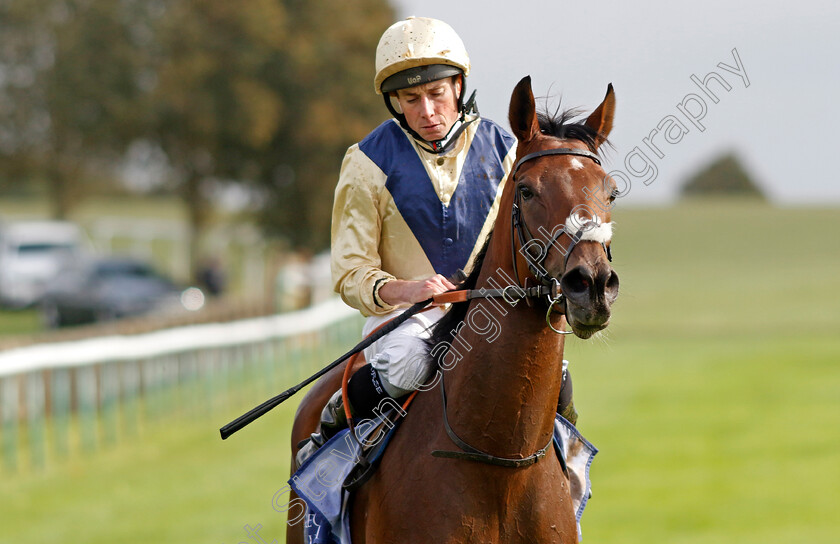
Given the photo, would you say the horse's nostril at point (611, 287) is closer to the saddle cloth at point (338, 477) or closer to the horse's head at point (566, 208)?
the horse's head at point (566, 208)

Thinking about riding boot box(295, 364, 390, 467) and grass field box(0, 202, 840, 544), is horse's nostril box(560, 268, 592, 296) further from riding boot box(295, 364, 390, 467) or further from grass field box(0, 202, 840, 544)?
riding boot box(295, 364, 390, 467)

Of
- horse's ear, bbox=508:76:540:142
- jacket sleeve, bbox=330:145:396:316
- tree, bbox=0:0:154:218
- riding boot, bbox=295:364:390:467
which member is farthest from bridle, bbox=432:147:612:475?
tree, bbox=0:0:154:218

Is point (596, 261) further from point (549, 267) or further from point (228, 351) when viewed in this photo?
point (228, 351)

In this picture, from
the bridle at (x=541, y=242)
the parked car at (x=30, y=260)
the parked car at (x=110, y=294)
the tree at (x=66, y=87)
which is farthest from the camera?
the parked car at (x=30, y=260)

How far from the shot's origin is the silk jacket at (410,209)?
406cm

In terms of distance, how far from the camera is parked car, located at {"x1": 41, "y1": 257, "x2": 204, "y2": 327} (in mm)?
26078

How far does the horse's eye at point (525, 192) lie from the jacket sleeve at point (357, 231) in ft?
2.72

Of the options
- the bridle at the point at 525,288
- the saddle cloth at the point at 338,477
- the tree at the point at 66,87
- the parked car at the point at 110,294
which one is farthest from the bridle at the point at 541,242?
the tree at the point at 66,87

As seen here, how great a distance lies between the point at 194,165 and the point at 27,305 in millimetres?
8123

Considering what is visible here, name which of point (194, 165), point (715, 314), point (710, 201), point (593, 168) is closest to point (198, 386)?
point (593, 168)

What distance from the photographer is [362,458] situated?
389cm

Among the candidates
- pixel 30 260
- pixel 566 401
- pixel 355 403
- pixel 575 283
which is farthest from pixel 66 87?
pixel 575 283

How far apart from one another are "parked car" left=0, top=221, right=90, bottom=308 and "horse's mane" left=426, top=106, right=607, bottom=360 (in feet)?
105

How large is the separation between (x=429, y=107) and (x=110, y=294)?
80.5 feet
